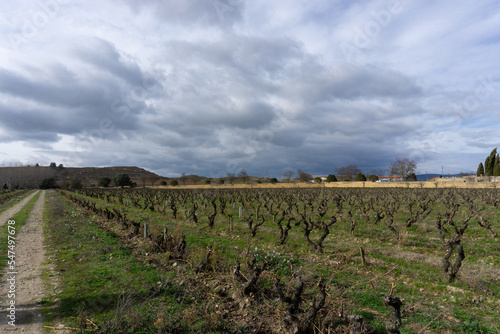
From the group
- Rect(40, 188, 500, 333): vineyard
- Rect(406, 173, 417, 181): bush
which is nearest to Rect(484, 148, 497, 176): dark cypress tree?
Rect(406, 173, 417, 181): bush

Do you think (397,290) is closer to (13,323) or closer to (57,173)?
(13,323)

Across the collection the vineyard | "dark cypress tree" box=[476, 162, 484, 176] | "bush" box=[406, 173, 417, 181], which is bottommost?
the vineyard

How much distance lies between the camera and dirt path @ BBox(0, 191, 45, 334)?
4.55 m

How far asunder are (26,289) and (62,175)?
482ft

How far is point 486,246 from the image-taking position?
10.2 metres

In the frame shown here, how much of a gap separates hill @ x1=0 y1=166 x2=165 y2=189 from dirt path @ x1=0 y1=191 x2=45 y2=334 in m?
71.3

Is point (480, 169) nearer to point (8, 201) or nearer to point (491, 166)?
point (491, 166)

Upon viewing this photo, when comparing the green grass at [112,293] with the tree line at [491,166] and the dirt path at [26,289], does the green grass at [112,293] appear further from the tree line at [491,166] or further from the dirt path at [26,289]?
the tree line at [491,166]

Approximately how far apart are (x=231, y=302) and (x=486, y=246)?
10.4m

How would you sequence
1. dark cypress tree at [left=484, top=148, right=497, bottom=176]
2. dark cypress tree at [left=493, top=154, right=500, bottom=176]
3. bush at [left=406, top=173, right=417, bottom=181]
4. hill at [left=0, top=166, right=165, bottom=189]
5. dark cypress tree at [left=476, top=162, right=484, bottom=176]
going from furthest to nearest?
hill at [left=0, top=166, right=165, bottom=189] → bush at [left=406, top=173, right=417, bottom=181] → dark cypress tree at [left=476, top=162, right=484, bottom=176] → dark cypress tree at [left=484, top=148, right=497, bottom=176] → dark cypress tree at [left=493, top=154, right=500, bottom=176]

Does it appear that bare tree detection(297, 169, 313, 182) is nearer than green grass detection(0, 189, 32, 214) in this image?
No

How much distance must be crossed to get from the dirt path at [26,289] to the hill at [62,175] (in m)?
71.3

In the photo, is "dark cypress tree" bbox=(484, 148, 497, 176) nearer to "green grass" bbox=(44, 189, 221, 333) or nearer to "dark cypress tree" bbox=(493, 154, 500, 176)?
"dark cypress tree" bbox=(493, 154, 500, 176)

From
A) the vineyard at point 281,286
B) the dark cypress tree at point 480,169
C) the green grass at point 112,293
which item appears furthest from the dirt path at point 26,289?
the dark cypress tree at point 480,169
